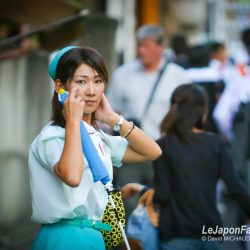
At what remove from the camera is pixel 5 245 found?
895 centimetres

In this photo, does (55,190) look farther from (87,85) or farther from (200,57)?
(200,57)

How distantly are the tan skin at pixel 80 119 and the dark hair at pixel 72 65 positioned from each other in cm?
2

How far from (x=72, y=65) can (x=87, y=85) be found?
12cm

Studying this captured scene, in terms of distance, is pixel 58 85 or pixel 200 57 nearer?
pixel 58 85

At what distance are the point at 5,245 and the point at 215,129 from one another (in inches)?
98.6

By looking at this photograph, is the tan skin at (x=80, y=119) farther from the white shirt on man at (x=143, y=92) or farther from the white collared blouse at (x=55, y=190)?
the white shirt on man at (x=143, y=92)

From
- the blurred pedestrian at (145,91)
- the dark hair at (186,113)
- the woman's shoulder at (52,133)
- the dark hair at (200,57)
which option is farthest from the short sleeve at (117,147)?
the dark hair at (200,57)

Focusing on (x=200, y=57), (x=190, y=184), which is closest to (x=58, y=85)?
(x=190, y=184)

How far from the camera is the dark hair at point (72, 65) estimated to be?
4.57 meters

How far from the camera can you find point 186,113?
628 cm

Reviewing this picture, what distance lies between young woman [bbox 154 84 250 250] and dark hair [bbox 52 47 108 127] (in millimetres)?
1640

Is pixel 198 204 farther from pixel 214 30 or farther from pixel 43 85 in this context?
pixel 214 30

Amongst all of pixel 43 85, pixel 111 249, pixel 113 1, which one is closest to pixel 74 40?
pixel 43 85

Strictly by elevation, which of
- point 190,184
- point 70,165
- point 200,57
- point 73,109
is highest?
point 200,57
